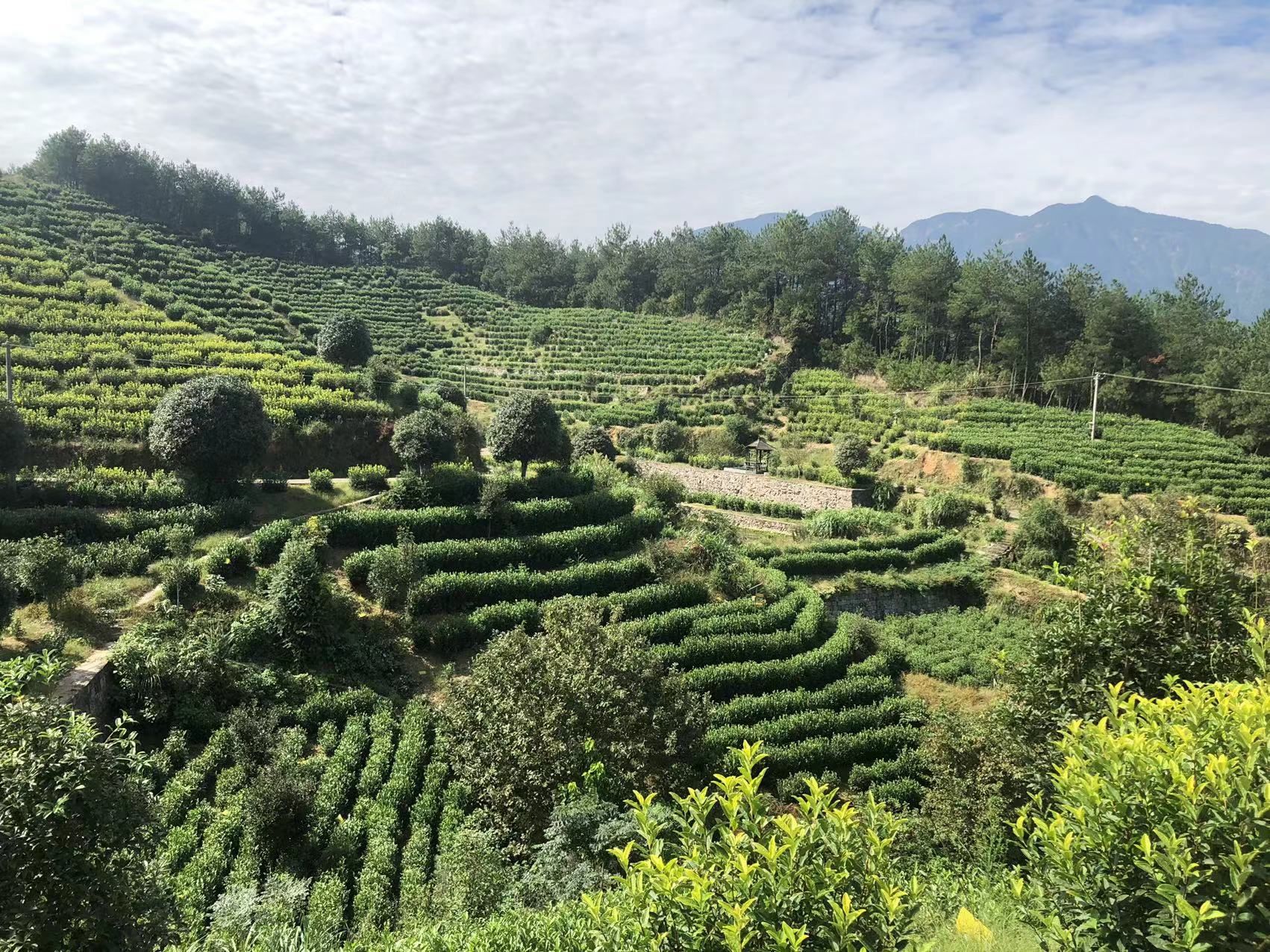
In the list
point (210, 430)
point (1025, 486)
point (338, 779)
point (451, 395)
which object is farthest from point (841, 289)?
point (338, 779)

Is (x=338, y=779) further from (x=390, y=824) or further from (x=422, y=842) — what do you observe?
(x=422, y=842)

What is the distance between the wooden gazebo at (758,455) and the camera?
1544 inches

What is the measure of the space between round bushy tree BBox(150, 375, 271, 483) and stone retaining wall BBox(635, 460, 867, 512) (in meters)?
18.5

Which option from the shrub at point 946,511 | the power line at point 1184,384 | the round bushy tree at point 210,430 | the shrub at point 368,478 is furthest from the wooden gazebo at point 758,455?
the round bushy tree at point 210,430

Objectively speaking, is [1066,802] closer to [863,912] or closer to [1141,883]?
[1141,883]

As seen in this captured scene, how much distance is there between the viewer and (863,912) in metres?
4.26

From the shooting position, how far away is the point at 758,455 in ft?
135

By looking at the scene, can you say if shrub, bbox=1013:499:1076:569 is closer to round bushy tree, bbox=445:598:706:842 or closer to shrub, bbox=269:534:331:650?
round bushy tree, bbox=445:598:706:842

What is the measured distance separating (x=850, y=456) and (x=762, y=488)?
18.3ft

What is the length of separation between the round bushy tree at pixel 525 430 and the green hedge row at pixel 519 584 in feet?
15.4

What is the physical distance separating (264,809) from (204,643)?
18.9 feet

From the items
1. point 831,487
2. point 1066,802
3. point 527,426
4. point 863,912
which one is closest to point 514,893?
point 863,912

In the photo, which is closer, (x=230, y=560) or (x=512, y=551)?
(x=230, y=560)

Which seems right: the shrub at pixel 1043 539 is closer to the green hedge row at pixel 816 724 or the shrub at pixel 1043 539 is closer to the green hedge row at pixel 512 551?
the green hedge row at pixel 816 724
